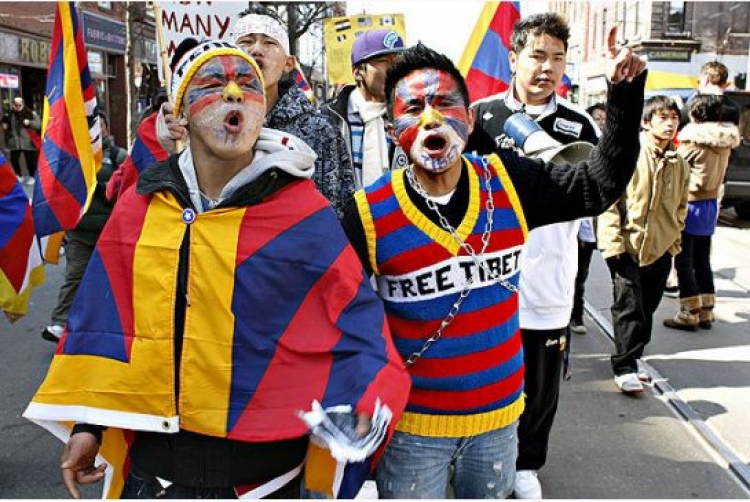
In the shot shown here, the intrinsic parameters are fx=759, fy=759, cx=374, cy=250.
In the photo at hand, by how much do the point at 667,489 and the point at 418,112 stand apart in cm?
256

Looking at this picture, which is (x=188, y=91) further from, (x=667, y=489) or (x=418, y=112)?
(x=667, y=489)

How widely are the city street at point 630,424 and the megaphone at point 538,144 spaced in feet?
5.93

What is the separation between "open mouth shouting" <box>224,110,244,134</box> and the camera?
2.04 meters

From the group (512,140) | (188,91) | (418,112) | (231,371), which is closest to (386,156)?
(512,140)

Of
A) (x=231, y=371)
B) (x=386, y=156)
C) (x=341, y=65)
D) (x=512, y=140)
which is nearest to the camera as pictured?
(x=231, y=371)

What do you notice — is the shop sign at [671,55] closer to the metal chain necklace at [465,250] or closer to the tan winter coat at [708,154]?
the tan winter coat at [708,154]

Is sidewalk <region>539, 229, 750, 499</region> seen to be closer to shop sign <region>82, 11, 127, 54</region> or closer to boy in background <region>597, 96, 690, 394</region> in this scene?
boy in background <region>597, 96, 690, 394</region>

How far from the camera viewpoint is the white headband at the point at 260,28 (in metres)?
3.25

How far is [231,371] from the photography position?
1927 millimetres

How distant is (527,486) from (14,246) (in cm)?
280

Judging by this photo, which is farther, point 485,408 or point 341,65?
point 341,65

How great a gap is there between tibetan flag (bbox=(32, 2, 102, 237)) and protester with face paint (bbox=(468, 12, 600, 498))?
2632 mm

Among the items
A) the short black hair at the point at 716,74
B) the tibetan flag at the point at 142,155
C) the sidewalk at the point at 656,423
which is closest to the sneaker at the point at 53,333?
the tibetan flag at the point at 142,155

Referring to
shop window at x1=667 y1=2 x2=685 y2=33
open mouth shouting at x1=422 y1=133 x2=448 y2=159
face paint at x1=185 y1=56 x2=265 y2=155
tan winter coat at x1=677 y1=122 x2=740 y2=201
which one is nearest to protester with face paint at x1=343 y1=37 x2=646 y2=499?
open mouth shouting at x1=422 y1=133 x2=448 y2=159
